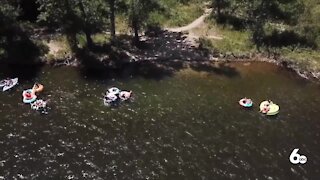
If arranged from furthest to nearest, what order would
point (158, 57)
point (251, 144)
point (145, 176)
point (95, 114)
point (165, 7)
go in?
point (165, 7) → point (158, 57) → point (95, 114) → point (251, 144) → point (145, 176)

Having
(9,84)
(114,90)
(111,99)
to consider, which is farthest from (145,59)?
(9,84)

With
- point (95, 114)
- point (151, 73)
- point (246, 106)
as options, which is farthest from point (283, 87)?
point (95, 114)

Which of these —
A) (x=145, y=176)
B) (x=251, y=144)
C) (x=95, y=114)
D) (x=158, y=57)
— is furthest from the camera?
(x=158, y=57)

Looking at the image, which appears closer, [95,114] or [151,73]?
[95,114]

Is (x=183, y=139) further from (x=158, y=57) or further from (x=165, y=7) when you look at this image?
(x=165, y=7)

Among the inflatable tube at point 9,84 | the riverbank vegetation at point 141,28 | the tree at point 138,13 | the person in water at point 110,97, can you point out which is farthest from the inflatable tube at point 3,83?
the tree at point 138,13

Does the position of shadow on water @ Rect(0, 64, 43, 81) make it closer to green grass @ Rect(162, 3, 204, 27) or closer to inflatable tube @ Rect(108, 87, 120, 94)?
inflatable tube @ Rect(108, 87, 120, 94)
